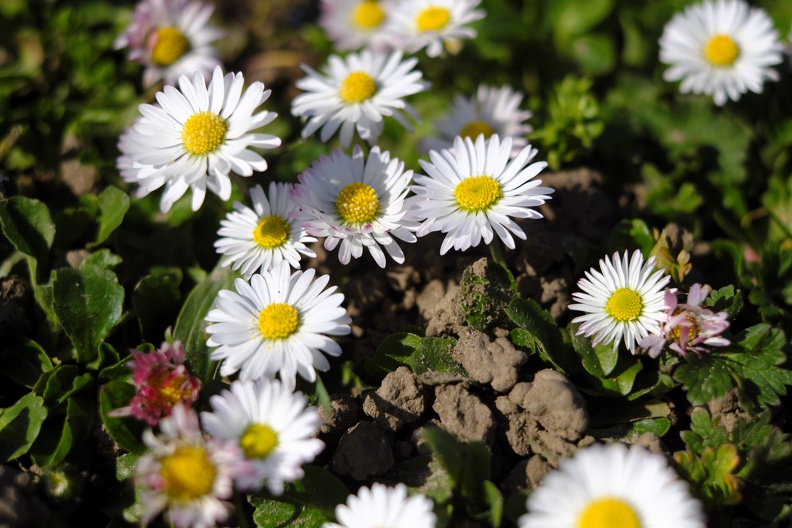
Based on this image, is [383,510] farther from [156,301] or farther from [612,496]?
[156,301]

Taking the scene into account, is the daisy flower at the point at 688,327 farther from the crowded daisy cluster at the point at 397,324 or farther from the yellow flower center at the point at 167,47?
the yellow flower center at the point at 167,47

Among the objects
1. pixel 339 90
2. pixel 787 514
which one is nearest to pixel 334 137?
pixel 339 90

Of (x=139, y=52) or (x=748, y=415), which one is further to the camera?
(x=139, y=52)

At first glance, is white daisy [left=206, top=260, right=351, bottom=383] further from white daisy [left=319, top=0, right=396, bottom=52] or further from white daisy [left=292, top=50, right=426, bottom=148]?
white daisy [left=319, top=0, right=396, bottom=52]

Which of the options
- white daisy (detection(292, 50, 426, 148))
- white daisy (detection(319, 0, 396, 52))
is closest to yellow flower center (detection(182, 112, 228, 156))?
white daisy (detection(292, 50, 426, 148))

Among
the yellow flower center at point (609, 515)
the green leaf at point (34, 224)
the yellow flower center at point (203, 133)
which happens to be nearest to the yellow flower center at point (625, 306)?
the yellow flower center at point (609, 515)

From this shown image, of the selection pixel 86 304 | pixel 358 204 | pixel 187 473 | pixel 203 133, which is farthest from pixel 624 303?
pixel 86 304

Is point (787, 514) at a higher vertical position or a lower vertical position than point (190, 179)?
lower

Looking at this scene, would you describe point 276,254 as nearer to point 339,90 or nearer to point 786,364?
point 339,90
